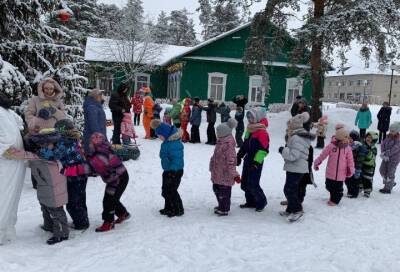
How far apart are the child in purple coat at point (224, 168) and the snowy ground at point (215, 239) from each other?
280 millimetres

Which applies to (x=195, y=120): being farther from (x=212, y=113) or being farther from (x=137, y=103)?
(x=137, y=103)

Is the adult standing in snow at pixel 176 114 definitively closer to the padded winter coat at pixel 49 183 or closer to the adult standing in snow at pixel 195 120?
the adult standing in snow at pixel 195 120

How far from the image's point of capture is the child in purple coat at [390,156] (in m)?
8.26

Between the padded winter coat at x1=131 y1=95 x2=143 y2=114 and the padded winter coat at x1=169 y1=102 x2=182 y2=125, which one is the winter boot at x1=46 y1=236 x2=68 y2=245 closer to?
the padded winter coat at x1=169 y1=102 x2=182 y2=125

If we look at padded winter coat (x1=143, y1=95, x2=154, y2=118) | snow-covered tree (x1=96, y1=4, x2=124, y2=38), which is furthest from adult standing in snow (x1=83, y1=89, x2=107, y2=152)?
snow-covered tree (x1=96, y1=4, x2=124, y2=38)

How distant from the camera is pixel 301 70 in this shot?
1939cm

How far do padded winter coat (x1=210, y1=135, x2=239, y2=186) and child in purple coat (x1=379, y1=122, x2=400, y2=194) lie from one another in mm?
3975

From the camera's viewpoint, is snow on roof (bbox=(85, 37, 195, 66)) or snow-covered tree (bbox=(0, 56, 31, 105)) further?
snow on roof (bbox=(85, 37, 195, 66))

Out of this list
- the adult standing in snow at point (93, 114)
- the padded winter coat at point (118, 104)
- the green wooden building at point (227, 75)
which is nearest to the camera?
the adult standing in snow at point (93, 114)

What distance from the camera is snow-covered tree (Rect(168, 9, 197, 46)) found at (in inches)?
2537

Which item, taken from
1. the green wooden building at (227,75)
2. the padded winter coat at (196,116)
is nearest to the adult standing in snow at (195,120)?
the padded winter coat at (196,116)

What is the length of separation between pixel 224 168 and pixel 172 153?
2.81ft

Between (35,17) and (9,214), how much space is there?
4.84 metres

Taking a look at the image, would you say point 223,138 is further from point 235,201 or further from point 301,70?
point 301,70
